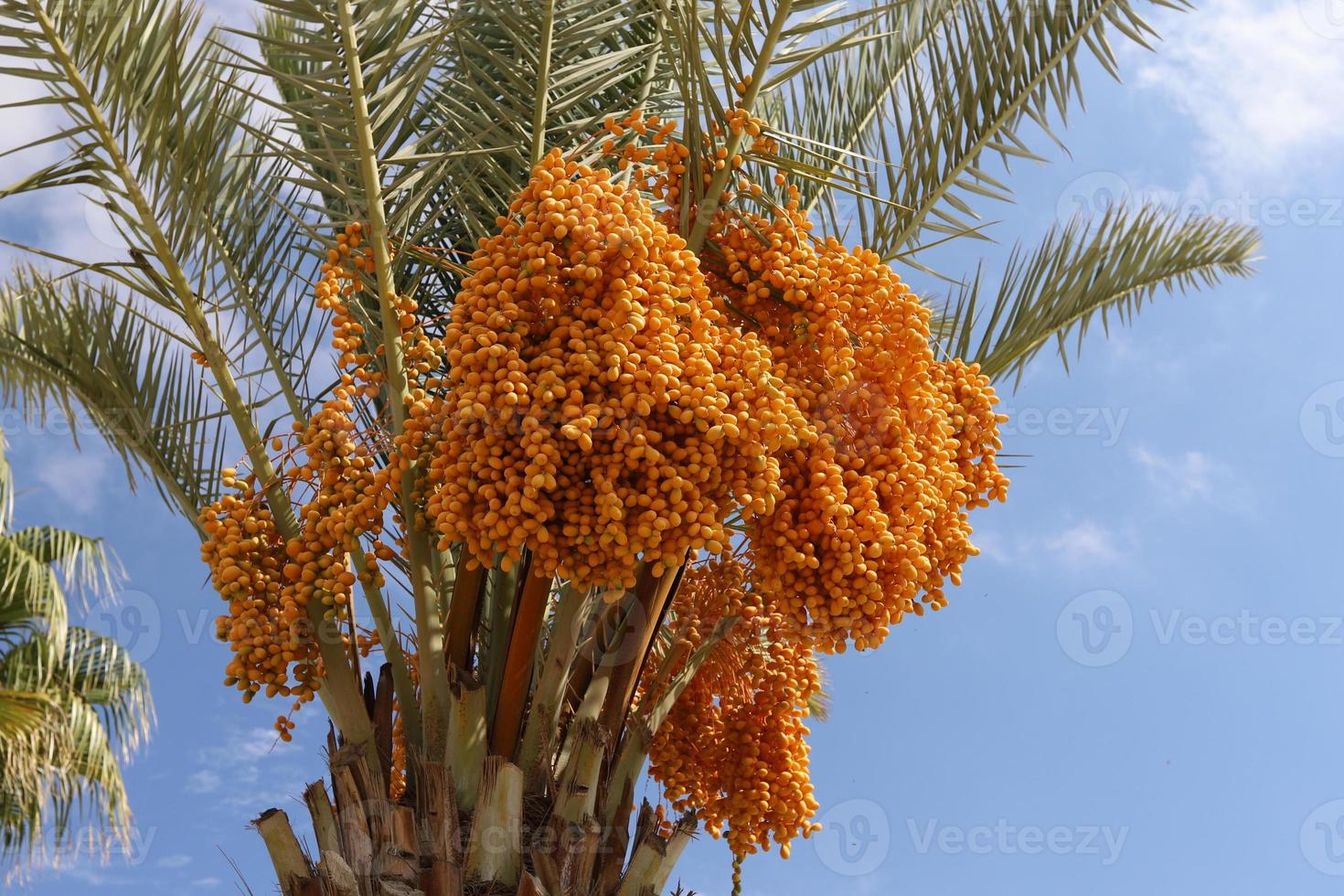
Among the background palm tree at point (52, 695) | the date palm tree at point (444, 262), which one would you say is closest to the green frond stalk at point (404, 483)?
the date palm tree at point (444, 262)

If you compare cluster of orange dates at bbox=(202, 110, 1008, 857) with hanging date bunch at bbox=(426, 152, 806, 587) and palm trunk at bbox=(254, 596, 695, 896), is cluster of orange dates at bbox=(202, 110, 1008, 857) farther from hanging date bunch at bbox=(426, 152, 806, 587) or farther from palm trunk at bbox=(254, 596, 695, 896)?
palm trunk at bbox=(254, 596, 695, 896)

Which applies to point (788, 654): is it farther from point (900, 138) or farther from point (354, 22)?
point (354, 22)

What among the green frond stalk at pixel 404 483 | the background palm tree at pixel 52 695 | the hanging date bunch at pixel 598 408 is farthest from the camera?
the background palm tree at pixel 52 695

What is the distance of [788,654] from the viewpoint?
475 cm

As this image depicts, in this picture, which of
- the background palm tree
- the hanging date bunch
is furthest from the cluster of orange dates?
the background palm tree

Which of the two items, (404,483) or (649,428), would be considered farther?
(404,483)

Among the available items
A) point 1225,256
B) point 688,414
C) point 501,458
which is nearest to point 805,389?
point 688,414

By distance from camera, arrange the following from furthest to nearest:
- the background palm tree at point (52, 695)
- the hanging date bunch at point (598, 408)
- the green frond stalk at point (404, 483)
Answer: the background palm tree at point (52, 695)
the green frond stalk at point (404, 483)
the hanging date bunch at point (598, 408)

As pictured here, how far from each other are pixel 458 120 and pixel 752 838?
3.01m

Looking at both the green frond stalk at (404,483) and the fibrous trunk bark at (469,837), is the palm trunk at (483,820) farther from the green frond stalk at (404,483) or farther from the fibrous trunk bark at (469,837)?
the green frond stalk at (404,483)

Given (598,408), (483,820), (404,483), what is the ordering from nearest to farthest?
(598,408)
(483,820)
(404,483)

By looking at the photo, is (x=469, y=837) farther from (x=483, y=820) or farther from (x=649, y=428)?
(x=649, y=428)

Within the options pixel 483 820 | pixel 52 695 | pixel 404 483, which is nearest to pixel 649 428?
pixel 404 483

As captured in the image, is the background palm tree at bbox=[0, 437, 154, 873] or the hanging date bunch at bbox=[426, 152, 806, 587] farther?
the background palm tree at bbox=[0, 437, 154, 873]
